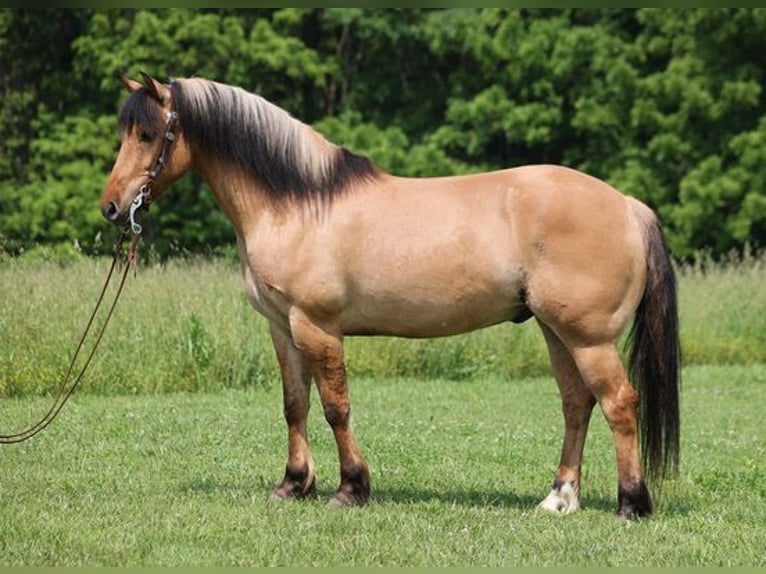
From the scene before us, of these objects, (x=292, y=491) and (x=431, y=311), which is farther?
(x=292, y=491)

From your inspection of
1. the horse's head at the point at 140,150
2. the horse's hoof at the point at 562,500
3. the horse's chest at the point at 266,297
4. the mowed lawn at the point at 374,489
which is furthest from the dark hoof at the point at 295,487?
the horse's head at the point at 140,150

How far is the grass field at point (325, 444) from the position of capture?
20.8 feet

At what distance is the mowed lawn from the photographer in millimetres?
6211

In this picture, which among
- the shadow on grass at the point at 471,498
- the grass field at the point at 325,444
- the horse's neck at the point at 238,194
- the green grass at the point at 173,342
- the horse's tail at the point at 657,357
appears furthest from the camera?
the green grass at the point at 173,342

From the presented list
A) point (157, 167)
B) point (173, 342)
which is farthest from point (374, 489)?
Result: point (173, 342)

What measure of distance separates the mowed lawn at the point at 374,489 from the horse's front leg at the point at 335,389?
16 cm

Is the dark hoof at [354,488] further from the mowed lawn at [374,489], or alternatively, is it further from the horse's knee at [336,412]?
the horse's knee at [336,412]

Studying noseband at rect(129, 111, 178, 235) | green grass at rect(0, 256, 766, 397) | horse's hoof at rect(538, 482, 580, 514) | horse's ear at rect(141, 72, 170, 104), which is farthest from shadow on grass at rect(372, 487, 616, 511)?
green grass at rect(0, 256, 766, 397)

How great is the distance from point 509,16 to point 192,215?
813 centimetres

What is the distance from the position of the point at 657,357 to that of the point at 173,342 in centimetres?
726

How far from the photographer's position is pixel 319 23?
100 feet

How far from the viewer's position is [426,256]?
23.5 feet

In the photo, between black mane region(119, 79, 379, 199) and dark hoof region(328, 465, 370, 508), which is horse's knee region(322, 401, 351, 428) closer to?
dark hoof region(328, 465, 370, 508)

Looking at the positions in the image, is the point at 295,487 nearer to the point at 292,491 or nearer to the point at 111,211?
the point at 292,491
